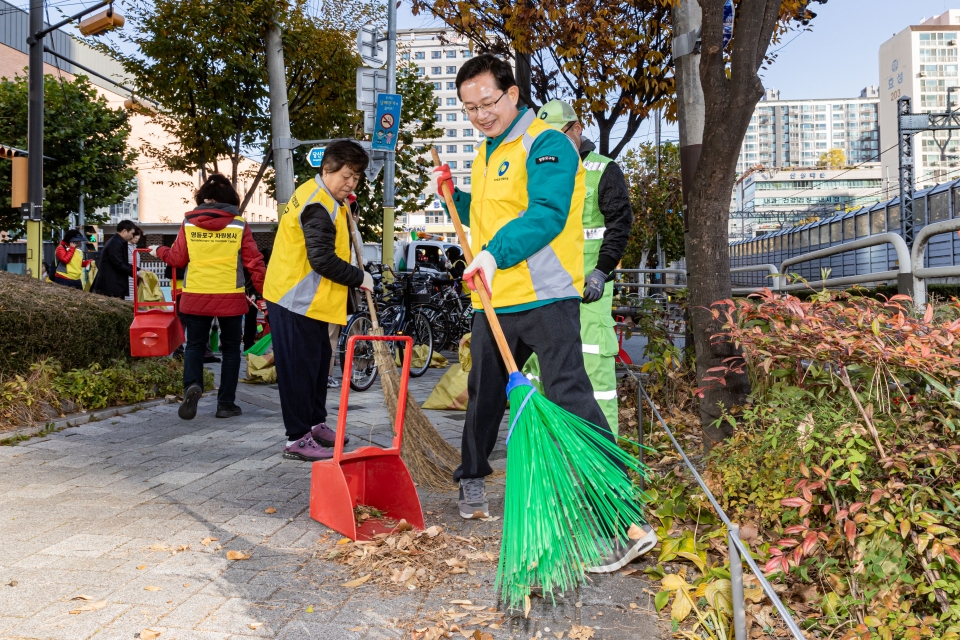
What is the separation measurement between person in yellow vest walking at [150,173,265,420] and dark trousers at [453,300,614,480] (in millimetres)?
3250

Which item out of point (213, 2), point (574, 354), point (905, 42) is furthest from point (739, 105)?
point (905, 42)

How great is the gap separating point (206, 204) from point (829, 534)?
5.08 m

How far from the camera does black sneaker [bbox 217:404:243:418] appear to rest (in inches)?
260

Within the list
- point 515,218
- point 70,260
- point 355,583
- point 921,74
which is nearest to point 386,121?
point 70,260

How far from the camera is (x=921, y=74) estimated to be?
142250 mm

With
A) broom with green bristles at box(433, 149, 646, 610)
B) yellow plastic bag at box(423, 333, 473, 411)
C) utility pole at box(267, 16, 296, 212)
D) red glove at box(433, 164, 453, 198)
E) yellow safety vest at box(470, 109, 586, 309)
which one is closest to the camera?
broom with green bristles at box(433, 149, 646, 610)

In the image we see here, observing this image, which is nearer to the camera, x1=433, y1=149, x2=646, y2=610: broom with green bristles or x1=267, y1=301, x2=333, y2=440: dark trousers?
x1=433, y1=149, x2=646, y2=610: broom with green bristles

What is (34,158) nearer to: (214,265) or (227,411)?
(214,265)

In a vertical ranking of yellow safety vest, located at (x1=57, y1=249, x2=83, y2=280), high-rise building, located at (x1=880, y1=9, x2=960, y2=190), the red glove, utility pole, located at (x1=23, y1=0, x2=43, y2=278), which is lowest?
the red glove

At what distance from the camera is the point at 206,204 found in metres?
6.29

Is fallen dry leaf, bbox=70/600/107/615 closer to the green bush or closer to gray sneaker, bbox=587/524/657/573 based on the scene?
gray sneaker, bbox=587/524/657/573

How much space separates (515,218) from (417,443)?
1909mm

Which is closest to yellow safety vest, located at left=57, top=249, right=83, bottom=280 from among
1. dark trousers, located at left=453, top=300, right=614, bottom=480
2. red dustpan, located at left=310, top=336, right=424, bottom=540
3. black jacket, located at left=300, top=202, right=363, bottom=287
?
black jacket, located at left=300, top=202, right=363, bottom=287

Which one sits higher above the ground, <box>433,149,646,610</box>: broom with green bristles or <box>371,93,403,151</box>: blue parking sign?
Answer: <box>371,93,403,151</box>: blue parking sign
